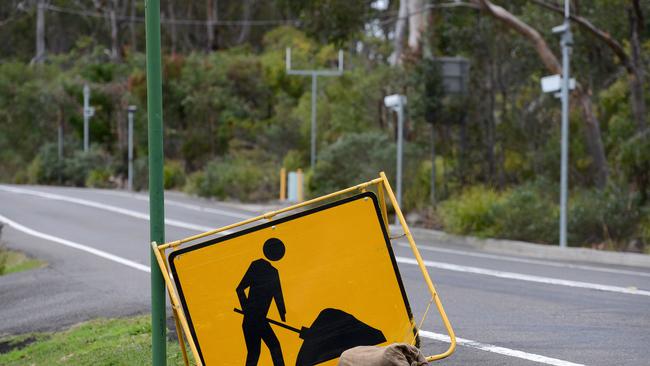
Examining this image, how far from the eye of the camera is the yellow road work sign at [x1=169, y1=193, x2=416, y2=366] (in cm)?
623

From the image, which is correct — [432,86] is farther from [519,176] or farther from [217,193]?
[217,193]

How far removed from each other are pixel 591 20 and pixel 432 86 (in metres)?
5.32

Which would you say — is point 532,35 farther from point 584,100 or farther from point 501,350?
point 501,350

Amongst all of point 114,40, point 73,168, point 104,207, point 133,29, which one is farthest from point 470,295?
point 133,29

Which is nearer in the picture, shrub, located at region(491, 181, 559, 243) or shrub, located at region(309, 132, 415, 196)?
shrub, located at region(491, 181, 559, 243)

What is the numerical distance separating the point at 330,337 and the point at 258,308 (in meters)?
0.49

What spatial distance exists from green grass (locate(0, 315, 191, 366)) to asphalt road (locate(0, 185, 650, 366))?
2.28 ft

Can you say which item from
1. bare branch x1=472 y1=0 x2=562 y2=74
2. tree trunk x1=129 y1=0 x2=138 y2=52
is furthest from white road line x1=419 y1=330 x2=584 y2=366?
tree trunk x1=129 y1=0 x2=138 y2=52

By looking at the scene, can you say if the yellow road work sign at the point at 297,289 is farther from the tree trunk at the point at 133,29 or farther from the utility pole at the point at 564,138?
the tree trunk at the point at 133,29

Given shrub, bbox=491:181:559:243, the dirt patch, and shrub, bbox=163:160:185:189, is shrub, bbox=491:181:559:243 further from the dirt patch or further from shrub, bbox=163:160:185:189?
shrub, bbox=163:160:185:189

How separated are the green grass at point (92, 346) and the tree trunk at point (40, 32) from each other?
200 ft

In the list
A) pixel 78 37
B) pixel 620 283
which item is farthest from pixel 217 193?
pixel 78 37

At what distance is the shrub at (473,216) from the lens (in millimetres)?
21438

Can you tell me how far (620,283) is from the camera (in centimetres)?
1281
